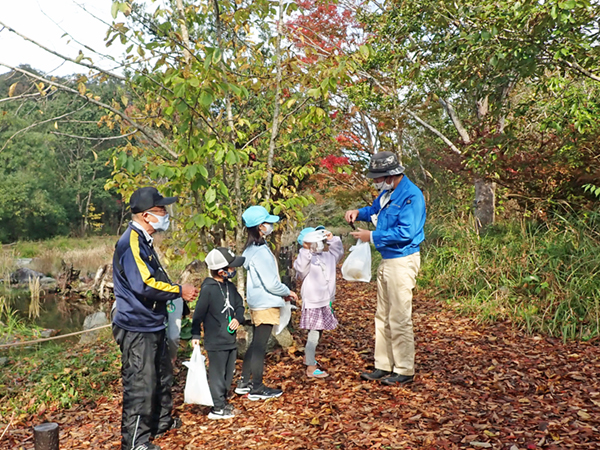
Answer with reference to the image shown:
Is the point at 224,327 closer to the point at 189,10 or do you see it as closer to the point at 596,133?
the point at 189,10

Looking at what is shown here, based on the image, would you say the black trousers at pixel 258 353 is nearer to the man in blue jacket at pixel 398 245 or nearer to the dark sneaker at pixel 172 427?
the dark sneaker at pixel 172 427

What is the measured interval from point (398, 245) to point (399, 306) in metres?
0.53

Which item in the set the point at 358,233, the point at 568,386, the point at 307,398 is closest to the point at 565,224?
the point at 568,386

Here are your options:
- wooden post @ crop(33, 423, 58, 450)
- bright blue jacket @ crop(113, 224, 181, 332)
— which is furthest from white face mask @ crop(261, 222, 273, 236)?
wooden post @ crop(33, 423, 58, 450)

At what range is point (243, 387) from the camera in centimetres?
432

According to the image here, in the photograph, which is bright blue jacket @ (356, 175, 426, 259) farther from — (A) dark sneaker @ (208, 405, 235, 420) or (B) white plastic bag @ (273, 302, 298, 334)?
(A) dark sneaker @ (208, 405, 235, 420)

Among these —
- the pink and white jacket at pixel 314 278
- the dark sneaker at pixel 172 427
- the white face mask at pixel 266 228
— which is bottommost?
the dark sneaker at pixel 172 427

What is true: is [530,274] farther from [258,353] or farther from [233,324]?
[233,324]

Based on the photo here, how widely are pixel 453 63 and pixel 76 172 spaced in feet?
96.3

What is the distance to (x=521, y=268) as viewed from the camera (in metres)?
6.44

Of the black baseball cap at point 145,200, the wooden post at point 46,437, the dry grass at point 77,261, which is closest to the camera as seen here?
the wooden post at point 46,437

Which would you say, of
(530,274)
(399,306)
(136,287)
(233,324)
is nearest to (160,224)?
(136,287)

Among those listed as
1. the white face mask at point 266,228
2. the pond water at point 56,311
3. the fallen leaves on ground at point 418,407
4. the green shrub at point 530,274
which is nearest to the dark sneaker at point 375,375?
the fallen leaves on ground at point 418,407

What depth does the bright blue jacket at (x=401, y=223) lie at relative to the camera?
3990mm
